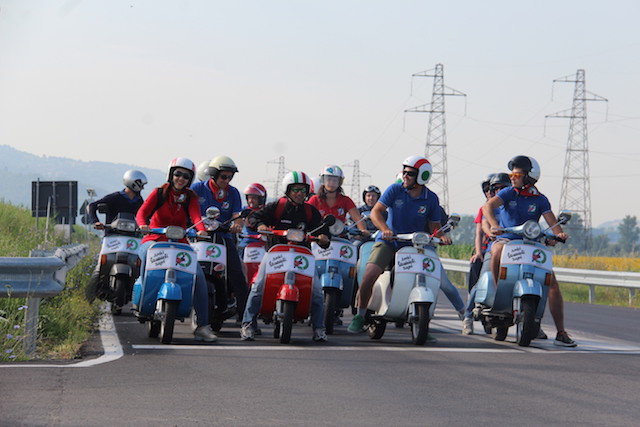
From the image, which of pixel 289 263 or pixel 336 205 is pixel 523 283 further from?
pixel 336 205

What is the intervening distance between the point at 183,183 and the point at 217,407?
5010mm

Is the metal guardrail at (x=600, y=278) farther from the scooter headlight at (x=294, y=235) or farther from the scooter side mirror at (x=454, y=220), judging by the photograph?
the scooter headlight at (x=294, y=235)

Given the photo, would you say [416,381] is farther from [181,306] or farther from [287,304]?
[181,306]

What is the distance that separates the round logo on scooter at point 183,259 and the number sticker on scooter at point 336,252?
287 cm

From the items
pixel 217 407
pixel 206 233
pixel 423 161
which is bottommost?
pixel 217 407

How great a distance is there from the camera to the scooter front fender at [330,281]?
13289 millimetres

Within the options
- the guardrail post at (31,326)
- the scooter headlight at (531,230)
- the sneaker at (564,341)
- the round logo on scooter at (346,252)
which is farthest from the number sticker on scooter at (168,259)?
the sneaker at (564,341)

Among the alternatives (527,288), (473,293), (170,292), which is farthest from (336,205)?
(170,292)

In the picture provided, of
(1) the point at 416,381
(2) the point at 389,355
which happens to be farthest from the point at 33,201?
(1) the point at 416,381

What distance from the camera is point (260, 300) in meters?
11.5

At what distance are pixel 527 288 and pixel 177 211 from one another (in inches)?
153

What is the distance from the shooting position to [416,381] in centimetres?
859

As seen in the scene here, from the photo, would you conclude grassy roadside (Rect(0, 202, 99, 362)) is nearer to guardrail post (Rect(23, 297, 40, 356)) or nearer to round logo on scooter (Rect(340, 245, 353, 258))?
guardrail post (Rect(23, 297, 40, 356))

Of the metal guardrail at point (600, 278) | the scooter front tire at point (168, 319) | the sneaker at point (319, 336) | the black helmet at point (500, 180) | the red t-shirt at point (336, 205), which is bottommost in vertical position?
the sneaker at point (319, 336)
